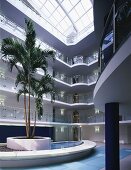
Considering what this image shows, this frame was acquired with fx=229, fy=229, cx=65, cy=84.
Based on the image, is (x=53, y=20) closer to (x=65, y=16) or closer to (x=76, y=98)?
(x=65, y=16)

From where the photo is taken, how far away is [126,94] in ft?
24.1

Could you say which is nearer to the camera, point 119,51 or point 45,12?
point 119,51

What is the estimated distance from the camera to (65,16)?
33.3 metres

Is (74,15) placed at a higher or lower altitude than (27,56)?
higher

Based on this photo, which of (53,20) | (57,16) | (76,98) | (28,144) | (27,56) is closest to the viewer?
(28,144)

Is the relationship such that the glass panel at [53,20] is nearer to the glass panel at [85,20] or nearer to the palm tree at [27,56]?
the glass panel at [85,20]

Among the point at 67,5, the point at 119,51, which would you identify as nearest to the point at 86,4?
the point at 67,5

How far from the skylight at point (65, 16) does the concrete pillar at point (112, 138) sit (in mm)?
19314

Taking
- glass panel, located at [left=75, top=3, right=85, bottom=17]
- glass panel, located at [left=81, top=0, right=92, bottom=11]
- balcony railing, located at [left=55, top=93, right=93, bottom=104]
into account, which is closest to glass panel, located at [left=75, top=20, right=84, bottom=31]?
glass panel, located at [left=75, top=3, right=85, bottom=17]

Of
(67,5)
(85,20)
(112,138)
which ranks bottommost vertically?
(112,138)

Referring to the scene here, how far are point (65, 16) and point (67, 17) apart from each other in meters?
0.43

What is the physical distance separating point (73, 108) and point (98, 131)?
19.4ft

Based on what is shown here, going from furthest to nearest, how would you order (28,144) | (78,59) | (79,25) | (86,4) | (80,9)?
(78,59), (79,25), (80,9), (86,4), (28,144)

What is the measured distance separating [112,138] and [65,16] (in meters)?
27.2
